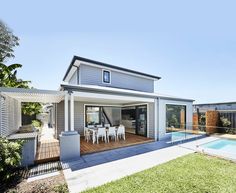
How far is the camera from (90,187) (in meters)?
4.34

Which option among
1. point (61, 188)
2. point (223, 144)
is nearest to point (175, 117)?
point (223, 144)

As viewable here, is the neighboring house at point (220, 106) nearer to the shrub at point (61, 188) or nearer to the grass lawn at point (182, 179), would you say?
the grass lawn at point (182, 179)

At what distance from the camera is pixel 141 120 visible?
12.3 meters

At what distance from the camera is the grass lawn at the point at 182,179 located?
414cm

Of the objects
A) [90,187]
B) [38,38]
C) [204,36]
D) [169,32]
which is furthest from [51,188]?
[204,36]

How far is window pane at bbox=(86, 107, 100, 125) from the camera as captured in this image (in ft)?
39.6

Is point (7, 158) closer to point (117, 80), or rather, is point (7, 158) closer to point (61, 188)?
point (61, 188)

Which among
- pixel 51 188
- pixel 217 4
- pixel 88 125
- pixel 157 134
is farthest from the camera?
pixel 88 125

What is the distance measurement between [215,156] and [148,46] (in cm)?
931

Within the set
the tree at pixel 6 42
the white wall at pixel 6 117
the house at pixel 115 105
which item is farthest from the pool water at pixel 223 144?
the tree at pixel 6 42

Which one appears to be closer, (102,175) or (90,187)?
(90,187)

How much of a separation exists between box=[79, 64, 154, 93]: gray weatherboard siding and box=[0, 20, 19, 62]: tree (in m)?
6.77

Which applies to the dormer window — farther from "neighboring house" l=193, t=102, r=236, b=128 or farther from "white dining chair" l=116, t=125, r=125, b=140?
"neighboring house" l=193, t=102, r=236, b=128

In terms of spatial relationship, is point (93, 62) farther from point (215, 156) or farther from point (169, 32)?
point (215, 156)
